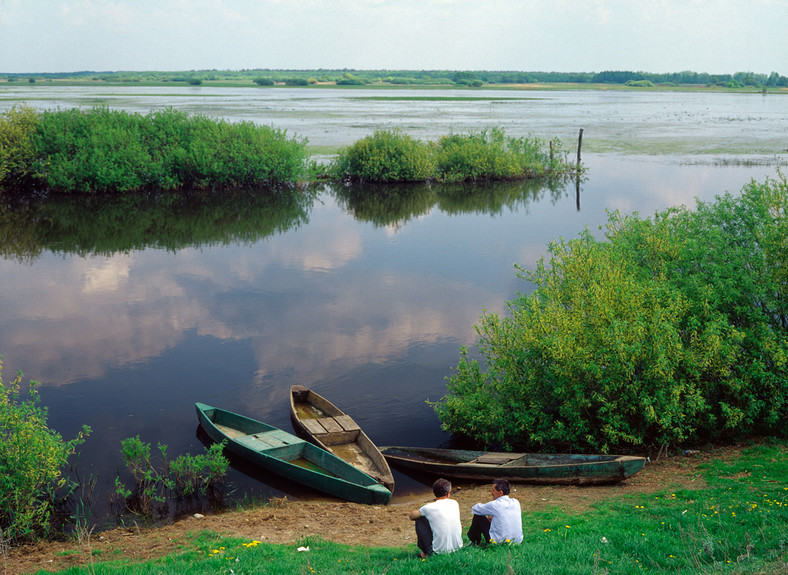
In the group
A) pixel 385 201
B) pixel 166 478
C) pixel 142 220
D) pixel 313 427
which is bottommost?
pixel 166 478

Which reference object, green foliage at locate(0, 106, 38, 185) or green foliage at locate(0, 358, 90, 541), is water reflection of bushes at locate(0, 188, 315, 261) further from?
green foliage at locate(0, 358, 90, 541)

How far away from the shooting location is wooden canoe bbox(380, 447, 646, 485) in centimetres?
1347

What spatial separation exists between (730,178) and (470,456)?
4384 cm

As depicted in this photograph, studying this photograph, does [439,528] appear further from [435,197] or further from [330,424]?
[435,197]

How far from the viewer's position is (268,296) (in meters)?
28.5

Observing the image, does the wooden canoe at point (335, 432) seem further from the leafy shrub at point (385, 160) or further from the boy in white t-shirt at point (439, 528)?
the leafy shrub at point (385, 160)

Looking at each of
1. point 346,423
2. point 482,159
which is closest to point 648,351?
point 346,423

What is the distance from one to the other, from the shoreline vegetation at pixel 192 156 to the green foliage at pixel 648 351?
37.9 metres

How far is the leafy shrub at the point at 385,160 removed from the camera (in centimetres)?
5378

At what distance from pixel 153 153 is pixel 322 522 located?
4351 centimetres

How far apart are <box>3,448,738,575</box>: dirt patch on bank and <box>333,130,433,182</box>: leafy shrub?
41.7 metres

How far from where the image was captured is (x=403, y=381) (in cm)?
2028

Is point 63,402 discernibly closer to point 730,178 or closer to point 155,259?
point 155,259

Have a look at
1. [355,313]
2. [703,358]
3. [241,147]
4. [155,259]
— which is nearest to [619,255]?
[703,358]
